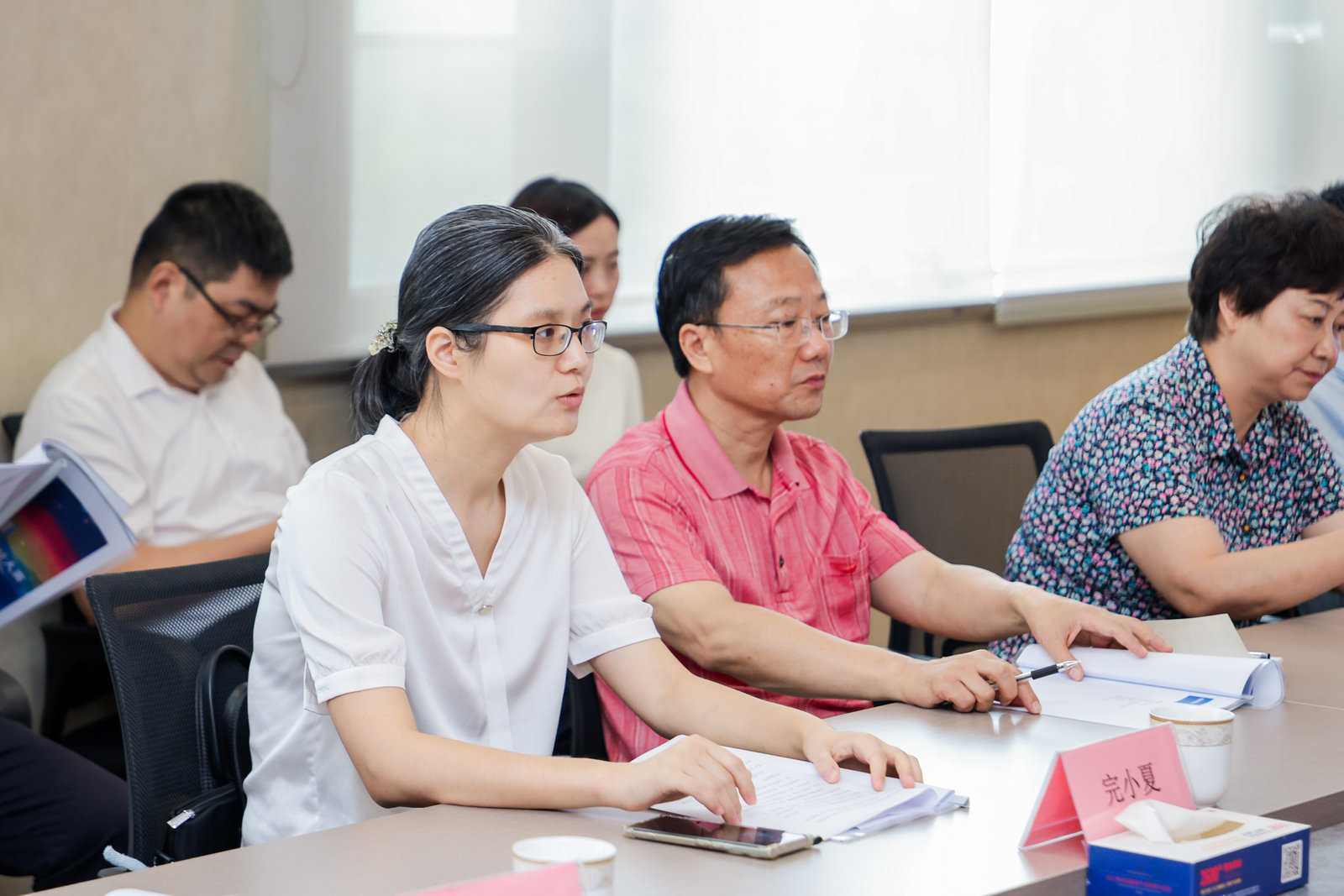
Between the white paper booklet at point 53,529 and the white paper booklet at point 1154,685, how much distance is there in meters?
1.29

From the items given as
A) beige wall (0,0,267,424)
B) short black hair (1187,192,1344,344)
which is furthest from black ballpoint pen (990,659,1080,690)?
beige wall (0,0,267,424)

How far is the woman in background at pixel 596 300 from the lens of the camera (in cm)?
308

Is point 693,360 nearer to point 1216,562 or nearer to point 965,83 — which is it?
point 1216,562

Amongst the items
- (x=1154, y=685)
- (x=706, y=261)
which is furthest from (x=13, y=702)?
(x=1154, y=685)

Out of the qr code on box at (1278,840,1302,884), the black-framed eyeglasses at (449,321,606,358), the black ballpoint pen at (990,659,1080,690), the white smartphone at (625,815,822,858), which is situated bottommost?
the black ballpoint pen at (990,659,1080,690)

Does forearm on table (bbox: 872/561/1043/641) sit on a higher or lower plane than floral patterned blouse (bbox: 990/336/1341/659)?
lower

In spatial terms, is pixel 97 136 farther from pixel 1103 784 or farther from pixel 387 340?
pixel 1103 784

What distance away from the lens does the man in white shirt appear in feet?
8.36

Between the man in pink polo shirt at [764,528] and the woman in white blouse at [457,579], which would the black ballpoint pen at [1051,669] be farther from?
the woman in white blouse at [457,579]

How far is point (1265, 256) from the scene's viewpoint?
2277 mm

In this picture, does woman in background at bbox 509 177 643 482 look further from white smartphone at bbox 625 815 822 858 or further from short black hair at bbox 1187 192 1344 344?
white smartphone at bbox 625 815 822 858

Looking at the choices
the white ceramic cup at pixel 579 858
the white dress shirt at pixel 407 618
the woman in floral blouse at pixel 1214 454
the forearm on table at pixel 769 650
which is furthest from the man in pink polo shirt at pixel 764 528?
A: the white ceramic cup at pixel 579 858

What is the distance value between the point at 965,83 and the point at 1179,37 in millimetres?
1183

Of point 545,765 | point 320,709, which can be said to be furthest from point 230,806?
point 545,765
